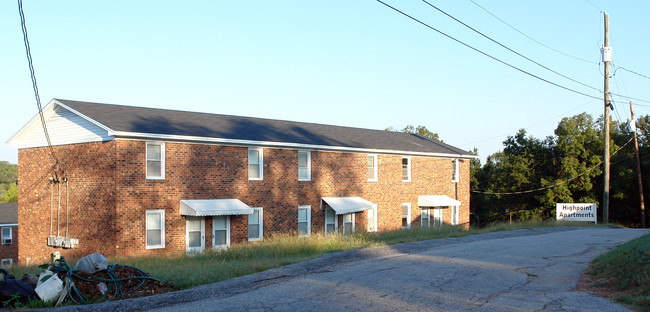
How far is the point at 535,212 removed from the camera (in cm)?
4469

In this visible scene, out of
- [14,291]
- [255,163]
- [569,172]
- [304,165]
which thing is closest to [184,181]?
[255,163]

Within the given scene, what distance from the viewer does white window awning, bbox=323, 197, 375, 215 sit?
1077 inches

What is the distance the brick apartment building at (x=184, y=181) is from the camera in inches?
854

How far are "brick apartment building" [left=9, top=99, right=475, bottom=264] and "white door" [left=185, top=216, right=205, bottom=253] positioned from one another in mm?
40

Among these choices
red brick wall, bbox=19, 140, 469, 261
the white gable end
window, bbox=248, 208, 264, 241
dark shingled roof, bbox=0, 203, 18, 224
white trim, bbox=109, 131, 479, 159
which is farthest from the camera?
dark shingled roof, bbox=0, 203, 18, 224

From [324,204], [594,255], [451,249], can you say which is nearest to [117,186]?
[324,204]

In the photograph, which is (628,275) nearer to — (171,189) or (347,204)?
(171,189)

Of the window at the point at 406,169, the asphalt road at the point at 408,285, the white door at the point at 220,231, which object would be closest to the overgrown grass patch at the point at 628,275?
the asphalt road at the point at 408,285

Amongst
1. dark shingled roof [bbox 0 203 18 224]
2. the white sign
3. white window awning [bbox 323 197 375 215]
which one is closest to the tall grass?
white window awning [bbox 323 197 375 215]

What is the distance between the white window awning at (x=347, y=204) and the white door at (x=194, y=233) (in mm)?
6544

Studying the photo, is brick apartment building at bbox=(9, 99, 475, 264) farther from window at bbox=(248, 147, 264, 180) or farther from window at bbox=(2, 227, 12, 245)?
window at bbox=(2, 227, 12, 245)

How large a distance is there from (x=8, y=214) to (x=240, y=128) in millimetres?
26466

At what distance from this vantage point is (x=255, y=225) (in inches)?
989

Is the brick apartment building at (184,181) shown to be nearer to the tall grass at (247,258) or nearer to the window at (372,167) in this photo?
the window at (372,167)
